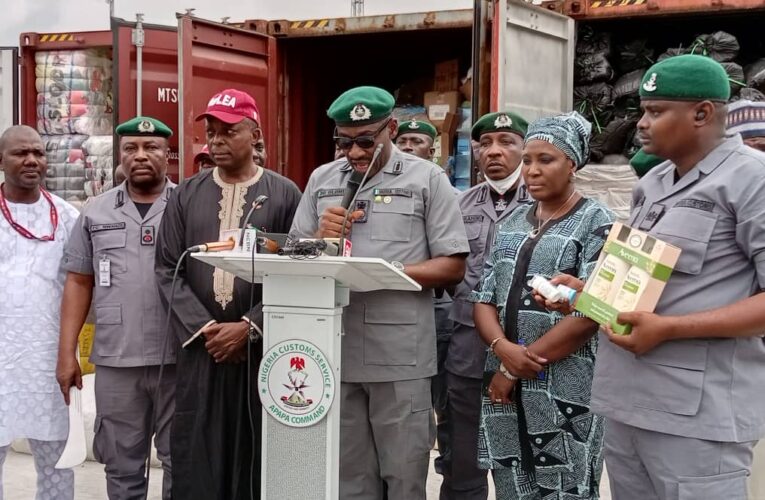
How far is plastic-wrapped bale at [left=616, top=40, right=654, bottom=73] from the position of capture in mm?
6387

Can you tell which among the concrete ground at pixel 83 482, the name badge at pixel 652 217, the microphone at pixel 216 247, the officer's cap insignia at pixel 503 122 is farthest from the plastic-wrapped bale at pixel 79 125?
the name badge at pixel 652 217

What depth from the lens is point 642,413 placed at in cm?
225

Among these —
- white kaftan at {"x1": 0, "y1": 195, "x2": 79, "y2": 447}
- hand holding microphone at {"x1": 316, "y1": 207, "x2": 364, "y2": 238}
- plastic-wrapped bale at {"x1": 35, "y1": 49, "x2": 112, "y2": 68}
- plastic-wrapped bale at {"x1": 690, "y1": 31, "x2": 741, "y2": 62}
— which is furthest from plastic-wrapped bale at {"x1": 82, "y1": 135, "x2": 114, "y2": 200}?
hand holding microphone at {"x1": 316, "y1": 207, "x2": 364, "y2": 238}

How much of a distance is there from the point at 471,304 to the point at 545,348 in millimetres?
1052

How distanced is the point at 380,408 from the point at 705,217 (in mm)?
1332

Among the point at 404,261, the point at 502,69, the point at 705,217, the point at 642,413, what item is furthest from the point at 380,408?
the point at 502,69

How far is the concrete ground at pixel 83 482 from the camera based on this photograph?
4375mm

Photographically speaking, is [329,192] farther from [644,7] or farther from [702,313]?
[644,7]

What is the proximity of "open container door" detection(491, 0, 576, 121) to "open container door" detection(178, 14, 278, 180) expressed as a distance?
209 cm

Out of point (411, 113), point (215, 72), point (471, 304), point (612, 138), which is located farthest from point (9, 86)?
point (471, 304)

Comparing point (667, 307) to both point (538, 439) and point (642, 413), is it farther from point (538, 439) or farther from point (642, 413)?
point (538, 439)

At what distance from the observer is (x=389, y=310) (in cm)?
303

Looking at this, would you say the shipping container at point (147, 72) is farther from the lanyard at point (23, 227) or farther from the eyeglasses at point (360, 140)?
the eyeglasses at point (360, 140)

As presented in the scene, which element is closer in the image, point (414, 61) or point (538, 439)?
point (538, 439)
